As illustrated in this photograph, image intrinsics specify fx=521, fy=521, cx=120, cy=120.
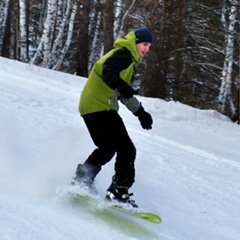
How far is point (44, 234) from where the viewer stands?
330 centimetres

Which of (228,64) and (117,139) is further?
(228,64)

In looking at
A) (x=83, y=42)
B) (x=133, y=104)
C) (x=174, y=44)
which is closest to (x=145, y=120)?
(x=133, y=104)

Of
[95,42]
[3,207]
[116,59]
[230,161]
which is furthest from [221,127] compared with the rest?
[95,42]

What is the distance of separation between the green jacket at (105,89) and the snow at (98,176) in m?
0.78

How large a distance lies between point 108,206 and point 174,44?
1364 centimetres

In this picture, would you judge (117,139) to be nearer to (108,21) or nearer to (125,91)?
(125,91)

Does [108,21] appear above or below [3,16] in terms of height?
above

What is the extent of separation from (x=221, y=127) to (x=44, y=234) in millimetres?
8249

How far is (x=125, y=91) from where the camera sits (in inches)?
159

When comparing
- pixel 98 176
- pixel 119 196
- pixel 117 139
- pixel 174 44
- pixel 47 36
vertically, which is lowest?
pixel 98 176

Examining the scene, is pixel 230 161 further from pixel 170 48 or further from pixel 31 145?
pixel 170 48

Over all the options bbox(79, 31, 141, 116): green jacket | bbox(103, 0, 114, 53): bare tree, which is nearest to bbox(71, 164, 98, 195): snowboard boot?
bbox(79, 31, 141, 116): green jacket

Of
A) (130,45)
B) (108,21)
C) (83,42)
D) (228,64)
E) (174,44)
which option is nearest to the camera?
(130,45)

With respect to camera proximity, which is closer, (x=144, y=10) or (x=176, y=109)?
(x=176, y=109)
